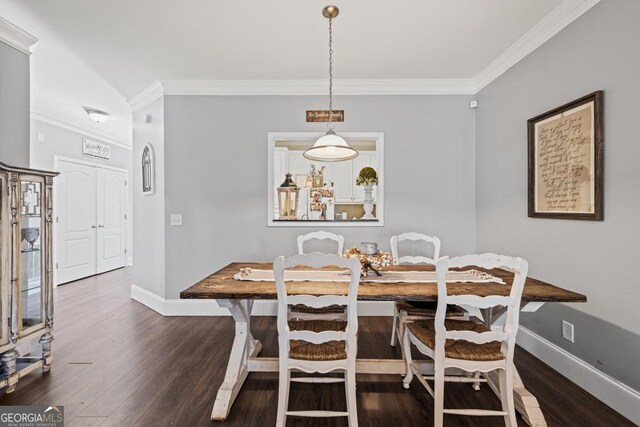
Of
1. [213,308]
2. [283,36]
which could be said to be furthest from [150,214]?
[283,36]

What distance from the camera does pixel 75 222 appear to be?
200 inches

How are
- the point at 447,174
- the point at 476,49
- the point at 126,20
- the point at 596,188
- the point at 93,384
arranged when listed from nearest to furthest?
the point at 596,188
the point at 93,384
the point at 126,20
the point at 476,49
the point at 447,174

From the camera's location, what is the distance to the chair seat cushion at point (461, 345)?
1618 mm

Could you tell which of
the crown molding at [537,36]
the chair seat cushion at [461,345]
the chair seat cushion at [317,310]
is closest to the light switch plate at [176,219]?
the chair seat cushion at [317,310]

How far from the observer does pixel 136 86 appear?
3535 millimetres

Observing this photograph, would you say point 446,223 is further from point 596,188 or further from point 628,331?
point 628,331

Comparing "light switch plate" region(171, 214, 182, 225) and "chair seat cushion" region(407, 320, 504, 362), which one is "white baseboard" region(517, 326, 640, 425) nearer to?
"chair seat cushion" region(407, 320, 504, 362)

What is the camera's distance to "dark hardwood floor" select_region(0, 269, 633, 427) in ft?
5.89

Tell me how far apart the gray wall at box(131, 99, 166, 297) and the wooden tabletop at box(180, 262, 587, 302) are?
6.23 feet

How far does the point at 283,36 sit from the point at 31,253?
254cm

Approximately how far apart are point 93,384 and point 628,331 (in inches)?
135

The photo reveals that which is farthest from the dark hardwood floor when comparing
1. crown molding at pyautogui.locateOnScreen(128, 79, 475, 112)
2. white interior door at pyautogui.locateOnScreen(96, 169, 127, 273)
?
white interior door at pyautogui.locateOnScreen(96, 169, 127, 273)

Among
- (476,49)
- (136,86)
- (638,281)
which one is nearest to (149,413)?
(638,281)

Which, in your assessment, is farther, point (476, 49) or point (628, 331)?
point (476, 49)
